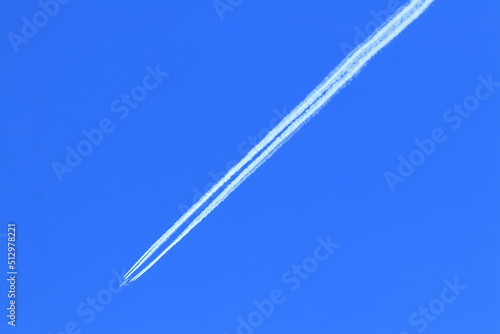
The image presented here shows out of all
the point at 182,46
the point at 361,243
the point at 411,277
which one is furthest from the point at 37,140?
the point at 411,277

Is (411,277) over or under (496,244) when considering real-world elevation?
over

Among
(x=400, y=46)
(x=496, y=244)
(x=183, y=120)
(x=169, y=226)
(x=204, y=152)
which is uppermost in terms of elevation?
(x=183, y=120)

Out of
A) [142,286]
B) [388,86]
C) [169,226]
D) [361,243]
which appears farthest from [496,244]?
[142,286]

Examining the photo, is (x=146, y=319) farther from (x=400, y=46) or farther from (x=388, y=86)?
(x=400, y=46)

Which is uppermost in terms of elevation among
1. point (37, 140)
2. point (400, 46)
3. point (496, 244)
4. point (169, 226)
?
point (37, 140)

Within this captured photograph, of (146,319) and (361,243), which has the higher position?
(146,319)

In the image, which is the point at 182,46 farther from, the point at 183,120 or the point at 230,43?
the point at 183,120
